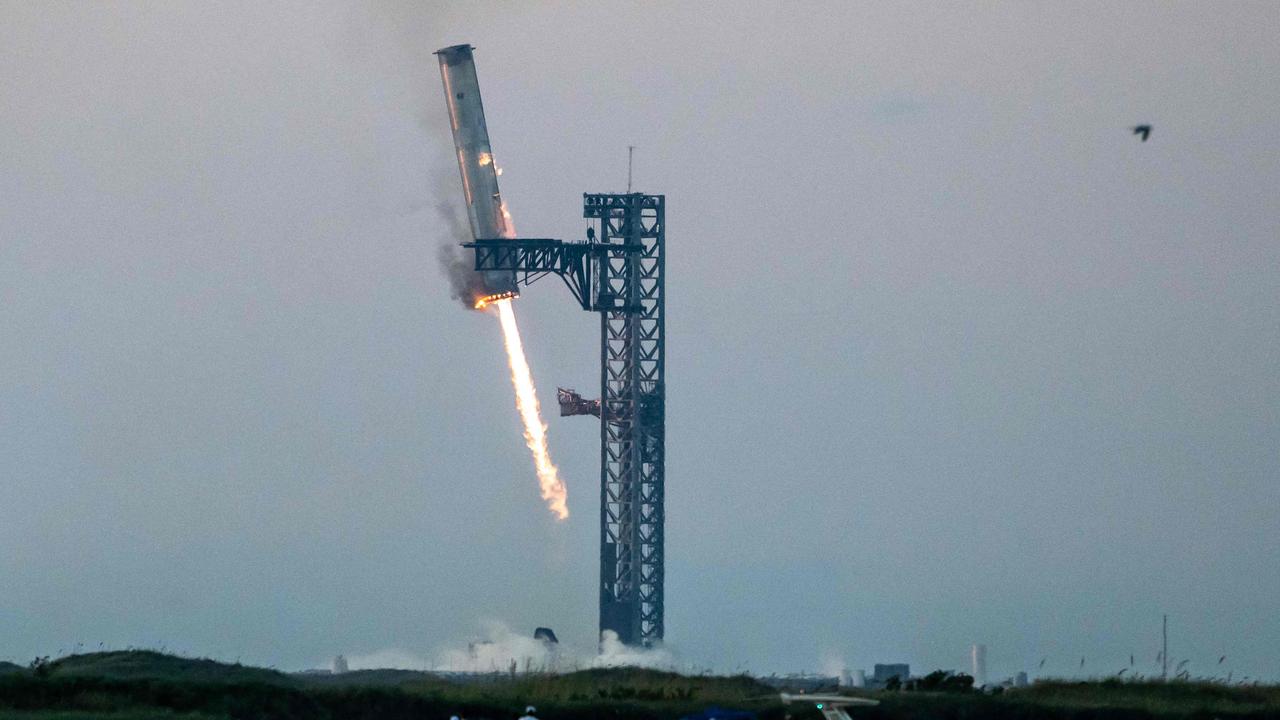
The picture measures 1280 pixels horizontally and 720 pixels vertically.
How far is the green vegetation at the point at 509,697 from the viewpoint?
6425 cm

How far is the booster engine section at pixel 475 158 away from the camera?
344ft

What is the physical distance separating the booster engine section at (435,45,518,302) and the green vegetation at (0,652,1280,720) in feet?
107

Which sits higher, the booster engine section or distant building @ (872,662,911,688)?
the booster engine section

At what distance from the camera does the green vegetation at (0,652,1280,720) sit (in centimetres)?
6425

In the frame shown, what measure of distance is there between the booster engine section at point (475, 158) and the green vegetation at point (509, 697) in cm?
3270

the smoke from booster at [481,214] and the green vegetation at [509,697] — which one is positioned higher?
the smoke from booster at [481,214]

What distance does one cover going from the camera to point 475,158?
347 ft

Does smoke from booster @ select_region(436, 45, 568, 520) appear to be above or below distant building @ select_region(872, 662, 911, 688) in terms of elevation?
above

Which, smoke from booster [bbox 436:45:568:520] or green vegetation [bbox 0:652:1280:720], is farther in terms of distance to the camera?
smoke from booster [bbox 436:45:568:520]

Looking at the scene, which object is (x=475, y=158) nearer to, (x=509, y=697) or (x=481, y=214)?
(x=481, y=214)

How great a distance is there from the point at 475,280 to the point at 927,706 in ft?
144

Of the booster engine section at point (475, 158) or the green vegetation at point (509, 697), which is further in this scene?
the booster engine section at point (475, 158)

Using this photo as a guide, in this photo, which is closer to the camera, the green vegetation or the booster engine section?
the green vegetation

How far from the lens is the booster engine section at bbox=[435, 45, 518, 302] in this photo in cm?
10481
